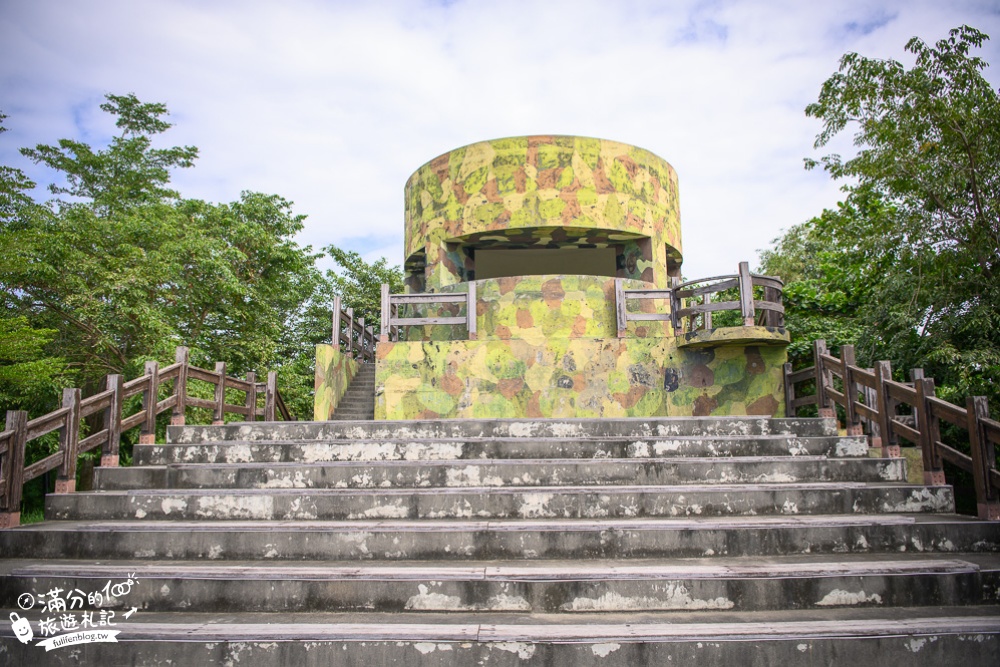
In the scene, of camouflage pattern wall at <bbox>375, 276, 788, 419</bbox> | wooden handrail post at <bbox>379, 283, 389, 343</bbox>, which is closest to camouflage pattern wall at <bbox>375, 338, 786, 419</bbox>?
camouflage pattern wall at <bbox>375, 276, 788, 419</bbox>

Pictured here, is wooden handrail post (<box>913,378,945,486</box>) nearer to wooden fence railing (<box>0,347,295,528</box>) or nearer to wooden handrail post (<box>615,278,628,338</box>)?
wooden handrail post (<box>615,278,628,338</box>)

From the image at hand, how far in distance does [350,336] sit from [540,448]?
24.8 feet

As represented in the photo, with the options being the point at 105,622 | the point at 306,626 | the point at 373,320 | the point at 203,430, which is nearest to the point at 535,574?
the point at 306,626

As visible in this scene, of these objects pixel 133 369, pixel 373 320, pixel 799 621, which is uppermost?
pixel 373 320

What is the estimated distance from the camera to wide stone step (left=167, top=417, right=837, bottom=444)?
21.6ft

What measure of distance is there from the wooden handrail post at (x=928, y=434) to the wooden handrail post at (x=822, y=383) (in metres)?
1.75

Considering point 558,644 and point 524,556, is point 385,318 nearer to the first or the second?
point 524,556

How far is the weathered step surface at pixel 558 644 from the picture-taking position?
11.3ft

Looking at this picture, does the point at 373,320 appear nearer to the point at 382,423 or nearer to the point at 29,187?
the point at 29,187

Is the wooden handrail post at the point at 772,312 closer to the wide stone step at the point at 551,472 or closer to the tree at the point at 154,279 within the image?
the wide stone step at the point at 551,472

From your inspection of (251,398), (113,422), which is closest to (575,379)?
(251,398)

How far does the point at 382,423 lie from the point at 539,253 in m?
8.72

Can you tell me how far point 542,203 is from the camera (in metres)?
11.3

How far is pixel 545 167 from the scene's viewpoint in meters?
11.5
